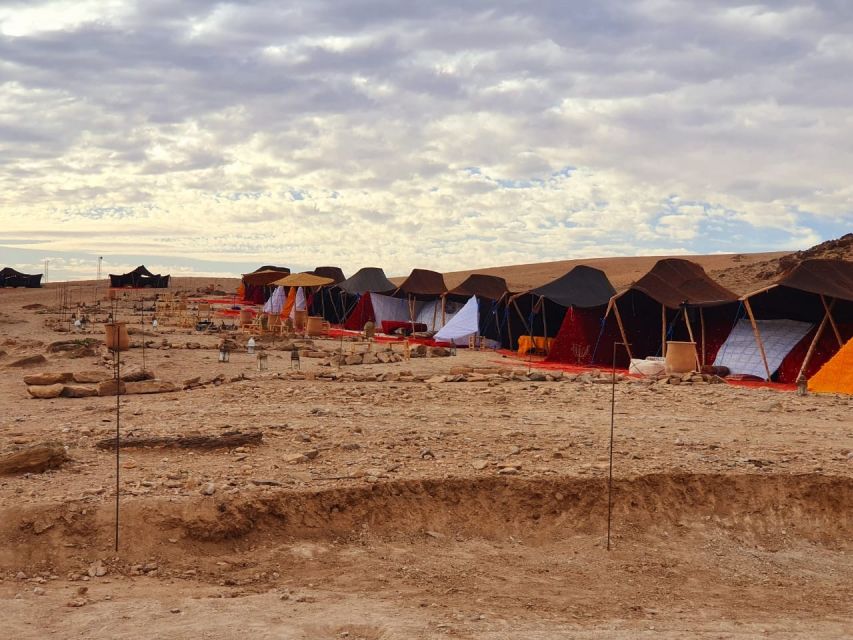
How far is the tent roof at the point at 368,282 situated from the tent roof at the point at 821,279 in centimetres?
1845

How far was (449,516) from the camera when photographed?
7.80 metres

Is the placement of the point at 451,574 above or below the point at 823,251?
below

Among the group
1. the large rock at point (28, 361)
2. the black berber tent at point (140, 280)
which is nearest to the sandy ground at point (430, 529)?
the large rock at point (28, 361)

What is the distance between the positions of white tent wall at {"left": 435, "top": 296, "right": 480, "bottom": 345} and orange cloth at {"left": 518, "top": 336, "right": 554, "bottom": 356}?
2079 mm

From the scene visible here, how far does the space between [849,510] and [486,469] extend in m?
3.53

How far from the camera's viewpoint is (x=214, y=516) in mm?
7059

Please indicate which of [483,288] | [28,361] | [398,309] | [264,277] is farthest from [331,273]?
[28,361]

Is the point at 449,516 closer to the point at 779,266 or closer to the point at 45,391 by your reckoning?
the point at 45,391

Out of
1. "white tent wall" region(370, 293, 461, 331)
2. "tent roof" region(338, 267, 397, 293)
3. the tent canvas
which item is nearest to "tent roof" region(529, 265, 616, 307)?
the tent canvas

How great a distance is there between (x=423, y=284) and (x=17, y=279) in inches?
1809

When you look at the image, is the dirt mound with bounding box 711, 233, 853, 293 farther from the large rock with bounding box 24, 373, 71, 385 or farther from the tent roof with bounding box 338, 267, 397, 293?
the large rock with bounding box 24, 373, 71, 385

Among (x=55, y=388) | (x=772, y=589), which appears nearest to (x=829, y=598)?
(x=772, y=589)

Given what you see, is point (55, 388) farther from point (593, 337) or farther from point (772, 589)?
point (593, 337)

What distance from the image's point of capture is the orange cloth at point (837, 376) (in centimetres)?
1523
